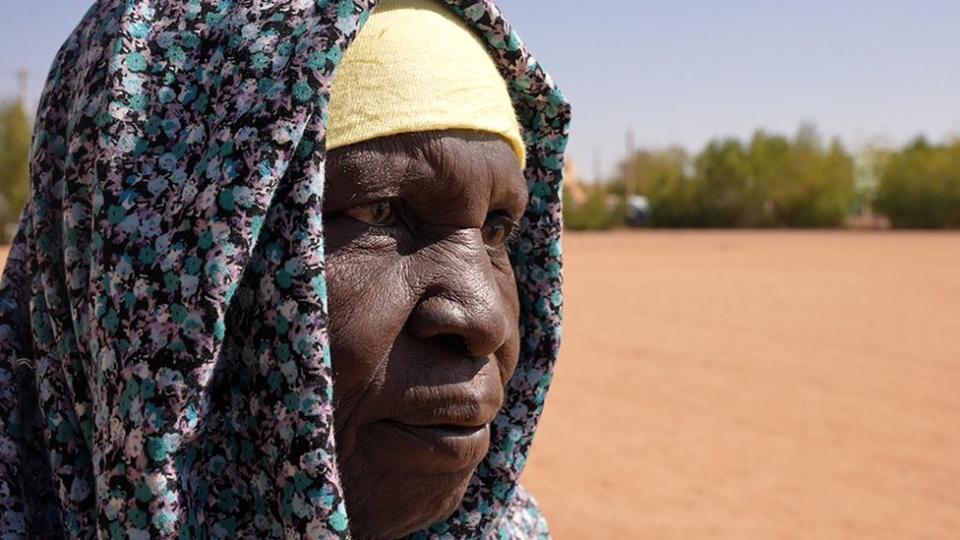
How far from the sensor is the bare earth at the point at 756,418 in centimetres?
670

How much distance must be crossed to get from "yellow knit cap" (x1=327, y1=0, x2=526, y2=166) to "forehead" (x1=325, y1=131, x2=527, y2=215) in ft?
0.06

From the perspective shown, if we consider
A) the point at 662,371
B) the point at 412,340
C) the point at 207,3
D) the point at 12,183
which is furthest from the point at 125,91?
the point at 12,183

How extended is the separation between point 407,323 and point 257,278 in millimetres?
229

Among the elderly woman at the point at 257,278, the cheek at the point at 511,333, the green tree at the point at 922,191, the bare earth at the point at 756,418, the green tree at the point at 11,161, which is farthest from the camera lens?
the green tree at the point at 922,191

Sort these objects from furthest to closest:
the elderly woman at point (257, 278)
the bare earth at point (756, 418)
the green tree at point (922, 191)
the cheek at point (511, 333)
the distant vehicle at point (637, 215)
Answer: the distant vehicle at point (637, 215) < the green tree at point (922, 191) < the bare earth at point (756, 418) < the cheek at point (511, 333) < the elderly woman at point (257, 278)

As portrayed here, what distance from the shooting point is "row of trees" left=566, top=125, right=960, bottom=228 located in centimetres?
4650

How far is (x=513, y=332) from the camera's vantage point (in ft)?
5.34

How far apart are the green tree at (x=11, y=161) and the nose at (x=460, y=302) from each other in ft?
129

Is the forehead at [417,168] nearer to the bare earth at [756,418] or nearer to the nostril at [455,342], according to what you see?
the nostril at [455,342]

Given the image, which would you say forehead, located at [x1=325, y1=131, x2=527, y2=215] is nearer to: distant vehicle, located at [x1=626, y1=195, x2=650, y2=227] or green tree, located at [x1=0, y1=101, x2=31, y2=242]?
green tree, located at [x1=0, y1=101, x2=31, y2=242]

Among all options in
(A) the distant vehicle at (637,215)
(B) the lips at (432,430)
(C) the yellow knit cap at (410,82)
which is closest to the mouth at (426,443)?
(B) the lips at (432,430)

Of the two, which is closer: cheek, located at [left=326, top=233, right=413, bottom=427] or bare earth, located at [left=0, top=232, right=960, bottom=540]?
cheek, located at [left=326, top=233, right=413, bottom=427]

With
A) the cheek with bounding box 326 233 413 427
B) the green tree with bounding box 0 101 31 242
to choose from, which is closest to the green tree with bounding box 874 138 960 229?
the green tree with bounding box 0 101 31 242

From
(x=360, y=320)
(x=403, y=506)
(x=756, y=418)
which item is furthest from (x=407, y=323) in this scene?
(x=756, y=418)
